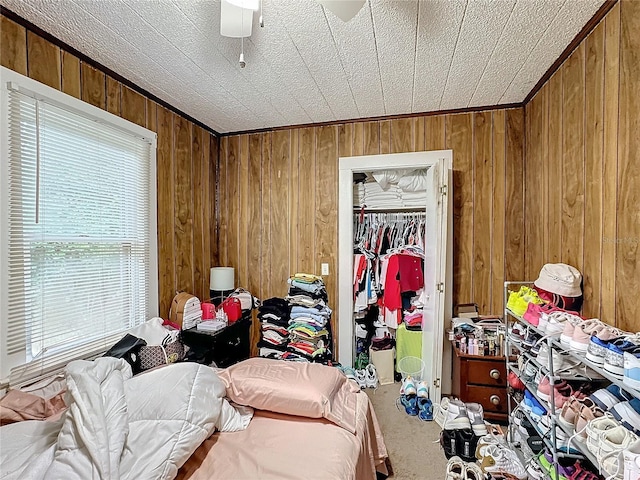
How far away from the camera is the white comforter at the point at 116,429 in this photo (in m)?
0.95

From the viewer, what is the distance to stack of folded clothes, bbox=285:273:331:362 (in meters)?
2.81

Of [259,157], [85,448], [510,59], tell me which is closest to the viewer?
[85,448]

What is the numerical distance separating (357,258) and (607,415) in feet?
7.69

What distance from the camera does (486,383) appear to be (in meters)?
2.40

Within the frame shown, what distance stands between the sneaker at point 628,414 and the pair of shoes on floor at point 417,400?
1.55 metres

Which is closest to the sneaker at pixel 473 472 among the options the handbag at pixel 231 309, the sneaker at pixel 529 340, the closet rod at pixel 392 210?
the sneaker at pixel 529 340

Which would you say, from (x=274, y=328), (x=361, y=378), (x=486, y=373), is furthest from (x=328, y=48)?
(x=361, y=378)

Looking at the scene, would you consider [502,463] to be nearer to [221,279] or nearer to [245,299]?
[245,299]

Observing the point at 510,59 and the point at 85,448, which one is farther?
the point at 510,59

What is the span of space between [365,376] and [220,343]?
57.3 inches

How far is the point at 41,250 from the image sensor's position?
5.73 ft

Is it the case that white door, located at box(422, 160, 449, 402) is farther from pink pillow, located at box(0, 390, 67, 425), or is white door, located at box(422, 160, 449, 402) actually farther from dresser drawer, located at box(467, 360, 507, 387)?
pink pillow, located at box(0, 390, 67, 425)

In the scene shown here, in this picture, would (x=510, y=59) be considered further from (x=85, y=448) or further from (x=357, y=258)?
(x=85, y=448)

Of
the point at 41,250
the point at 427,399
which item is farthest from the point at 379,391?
the point at 41,250
